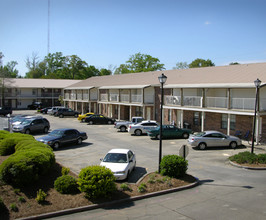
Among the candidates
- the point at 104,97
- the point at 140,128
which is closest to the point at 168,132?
the point at 140,128

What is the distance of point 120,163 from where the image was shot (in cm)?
1405

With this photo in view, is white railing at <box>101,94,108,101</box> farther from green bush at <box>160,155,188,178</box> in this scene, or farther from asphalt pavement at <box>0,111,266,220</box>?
green bush at <box>160,155,188,178</box>

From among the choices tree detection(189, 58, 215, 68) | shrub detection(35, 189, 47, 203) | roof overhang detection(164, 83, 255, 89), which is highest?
tree detection(189, 58, 215, 68)

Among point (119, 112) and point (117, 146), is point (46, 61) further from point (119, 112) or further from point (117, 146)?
point (117, 146)

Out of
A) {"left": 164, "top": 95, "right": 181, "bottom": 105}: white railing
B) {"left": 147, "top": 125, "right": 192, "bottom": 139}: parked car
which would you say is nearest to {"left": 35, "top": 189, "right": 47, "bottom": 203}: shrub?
{"left": 147, "top": 125, "right": 192, "bottom": 139}: parked car

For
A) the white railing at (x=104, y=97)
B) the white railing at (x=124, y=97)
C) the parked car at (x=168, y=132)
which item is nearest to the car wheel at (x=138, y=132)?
the parked car at (x=168, y=132)

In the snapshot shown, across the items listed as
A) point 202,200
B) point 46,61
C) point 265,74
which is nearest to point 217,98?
point 265,74

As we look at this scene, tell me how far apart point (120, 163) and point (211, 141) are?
10.2m

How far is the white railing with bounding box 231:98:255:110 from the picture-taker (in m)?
24.0

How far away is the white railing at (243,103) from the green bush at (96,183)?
16935 mm

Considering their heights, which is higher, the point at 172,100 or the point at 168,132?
the point at 172,100

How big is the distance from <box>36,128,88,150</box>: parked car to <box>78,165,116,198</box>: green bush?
10759 mm

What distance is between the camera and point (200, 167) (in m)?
16.6

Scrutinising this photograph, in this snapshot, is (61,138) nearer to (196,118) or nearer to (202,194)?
(202,194)
